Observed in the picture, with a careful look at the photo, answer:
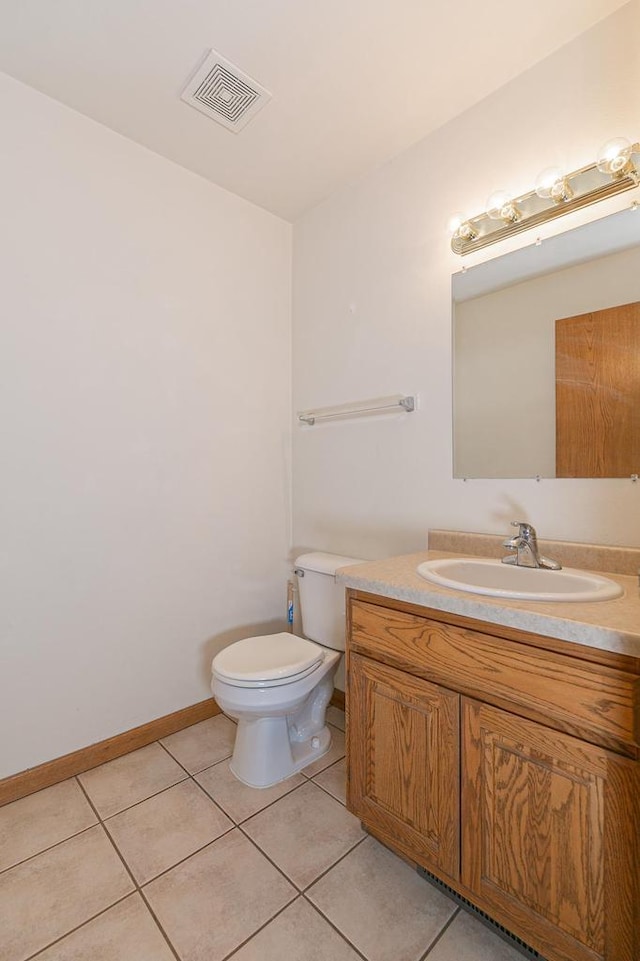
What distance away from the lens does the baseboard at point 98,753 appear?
4.89 ft

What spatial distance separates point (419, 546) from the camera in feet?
5.73

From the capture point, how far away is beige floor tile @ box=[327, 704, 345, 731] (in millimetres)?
1926

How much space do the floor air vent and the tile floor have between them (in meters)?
0.02

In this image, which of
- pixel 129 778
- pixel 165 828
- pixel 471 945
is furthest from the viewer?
pixel 129 778

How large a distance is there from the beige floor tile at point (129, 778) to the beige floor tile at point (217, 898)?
37 cm

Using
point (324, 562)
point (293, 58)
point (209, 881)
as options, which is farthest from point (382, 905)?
point (293, 58)

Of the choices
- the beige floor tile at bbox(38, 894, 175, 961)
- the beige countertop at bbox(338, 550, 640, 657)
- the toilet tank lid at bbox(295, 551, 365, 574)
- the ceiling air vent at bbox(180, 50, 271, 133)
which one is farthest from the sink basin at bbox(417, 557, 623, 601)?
the ceiling air vent at bbox(180, 50, 271, 133)

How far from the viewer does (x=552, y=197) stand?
1333 millimetres

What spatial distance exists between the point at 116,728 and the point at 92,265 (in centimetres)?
184

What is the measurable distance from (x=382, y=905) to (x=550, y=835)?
552 millimetres

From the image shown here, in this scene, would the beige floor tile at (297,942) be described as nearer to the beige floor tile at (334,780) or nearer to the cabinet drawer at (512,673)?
the beige floor tile at (334,780)

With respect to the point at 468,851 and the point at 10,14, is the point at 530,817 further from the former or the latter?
the point at 10,14

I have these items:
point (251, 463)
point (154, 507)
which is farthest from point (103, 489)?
point (251, 463)

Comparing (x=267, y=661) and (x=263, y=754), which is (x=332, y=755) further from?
(x=267, y=661)
